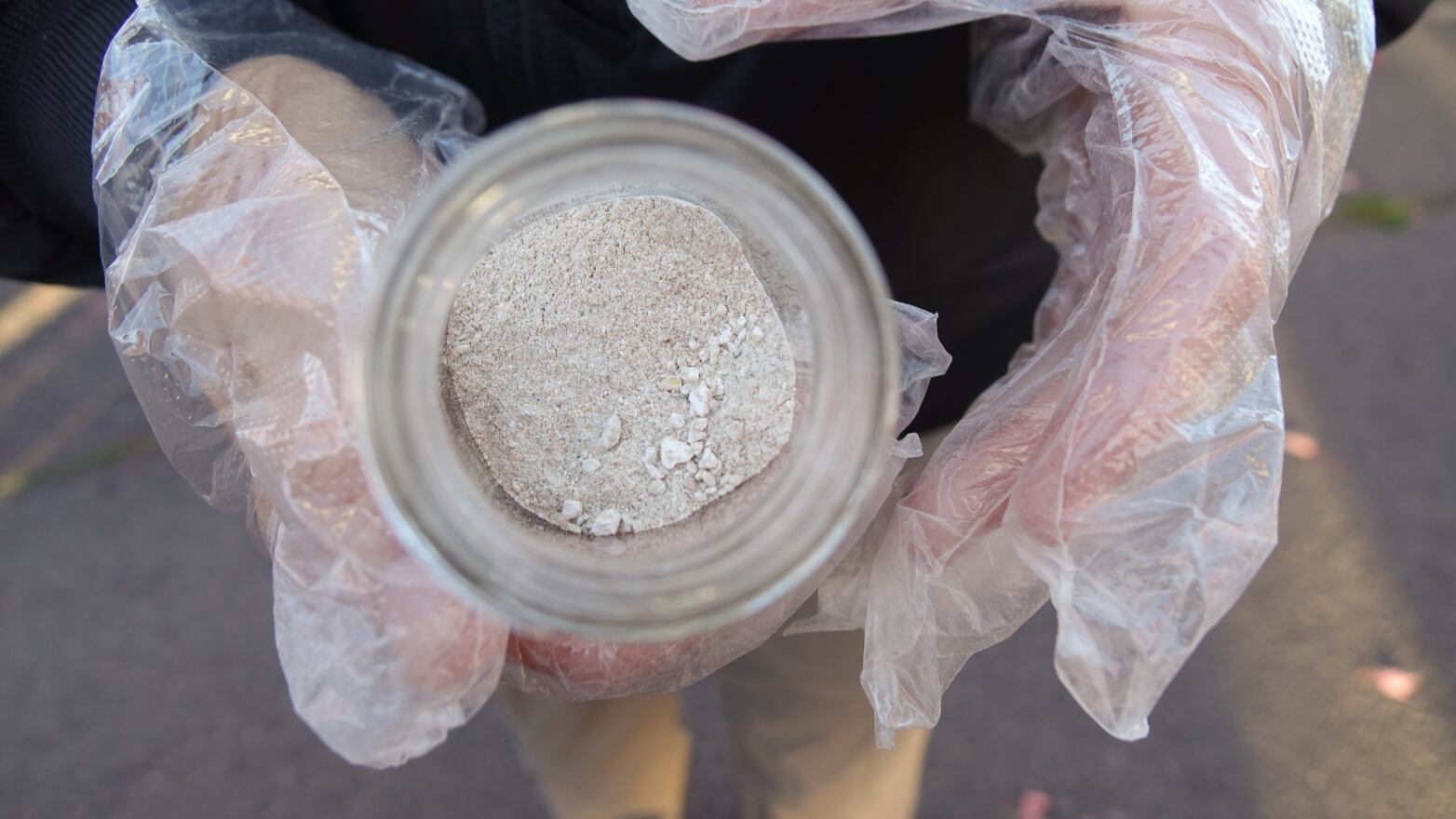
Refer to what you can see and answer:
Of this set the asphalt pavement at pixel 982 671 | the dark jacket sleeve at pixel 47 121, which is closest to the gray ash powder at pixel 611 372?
the dark jacket sleeve at pixel 47 121

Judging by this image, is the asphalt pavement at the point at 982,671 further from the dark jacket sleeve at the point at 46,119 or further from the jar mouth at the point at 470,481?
the jar mouth at the point at 470,481

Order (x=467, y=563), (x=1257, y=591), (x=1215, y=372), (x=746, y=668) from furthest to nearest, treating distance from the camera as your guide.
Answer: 1. (x=1257, y=591)
2. (x=746, y=668)
3. (x=1215, y=372)
4. (x=467, y=563)

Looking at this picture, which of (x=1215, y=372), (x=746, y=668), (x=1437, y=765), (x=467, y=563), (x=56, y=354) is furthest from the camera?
(x=56, y=354)

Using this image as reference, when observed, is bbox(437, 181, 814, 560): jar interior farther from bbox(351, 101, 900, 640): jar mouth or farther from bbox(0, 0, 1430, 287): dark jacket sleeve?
bbox(0, 0, 1430, 287): dark jacket sleeve

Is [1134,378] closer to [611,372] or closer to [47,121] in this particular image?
[611,372]

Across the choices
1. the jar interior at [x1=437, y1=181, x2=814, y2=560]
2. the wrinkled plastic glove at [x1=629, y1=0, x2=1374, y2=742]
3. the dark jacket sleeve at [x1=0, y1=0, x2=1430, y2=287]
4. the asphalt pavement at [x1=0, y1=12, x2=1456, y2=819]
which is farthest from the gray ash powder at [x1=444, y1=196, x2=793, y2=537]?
the asphalt pavement at [x1=0, y1=12, x2=1456, y2=819]

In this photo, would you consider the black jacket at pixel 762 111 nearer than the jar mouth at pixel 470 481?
No

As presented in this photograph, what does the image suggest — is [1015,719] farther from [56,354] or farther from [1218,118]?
[56,354]

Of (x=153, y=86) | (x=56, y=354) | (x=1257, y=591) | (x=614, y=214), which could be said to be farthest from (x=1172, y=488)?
(x=56, y=354)
